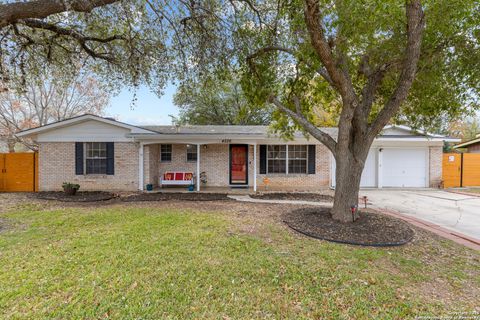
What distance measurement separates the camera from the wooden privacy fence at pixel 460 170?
41.5ft

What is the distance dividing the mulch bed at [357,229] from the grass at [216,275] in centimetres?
31

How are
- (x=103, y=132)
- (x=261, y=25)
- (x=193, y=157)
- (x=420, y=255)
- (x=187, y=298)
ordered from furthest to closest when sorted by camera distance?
(x=193, y=157) → (x=103, y=132) → (x=261, y=25) → (x=420, y=255) → (x=187, y=298)

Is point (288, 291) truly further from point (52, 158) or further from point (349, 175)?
point (52, 158)

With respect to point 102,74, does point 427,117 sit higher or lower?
lower

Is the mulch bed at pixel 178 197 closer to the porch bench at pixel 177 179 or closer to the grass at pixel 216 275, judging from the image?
the porch bench at pixel 177 179

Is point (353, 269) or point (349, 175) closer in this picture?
point (353, 269)

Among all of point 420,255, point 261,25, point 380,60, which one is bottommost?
point 420,255

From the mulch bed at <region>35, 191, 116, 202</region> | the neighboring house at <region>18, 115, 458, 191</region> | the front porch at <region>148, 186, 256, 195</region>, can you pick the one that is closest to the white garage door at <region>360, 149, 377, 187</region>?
the neighboring house at <region>18, 115, 458, 191</region>

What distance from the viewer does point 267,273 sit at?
3.44m

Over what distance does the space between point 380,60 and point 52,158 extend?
1350cm

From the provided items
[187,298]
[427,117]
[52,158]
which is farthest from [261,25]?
[52,158]

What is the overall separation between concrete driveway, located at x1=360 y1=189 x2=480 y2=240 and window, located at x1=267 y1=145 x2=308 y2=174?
10.5 ft

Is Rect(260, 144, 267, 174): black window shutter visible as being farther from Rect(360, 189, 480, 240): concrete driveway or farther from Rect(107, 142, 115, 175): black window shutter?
Rect(107, 142, 115, 175): black window shutter

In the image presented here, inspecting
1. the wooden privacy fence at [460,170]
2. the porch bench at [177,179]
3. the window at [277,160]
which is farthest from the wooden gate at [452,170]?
the porch bench at [177,179]
